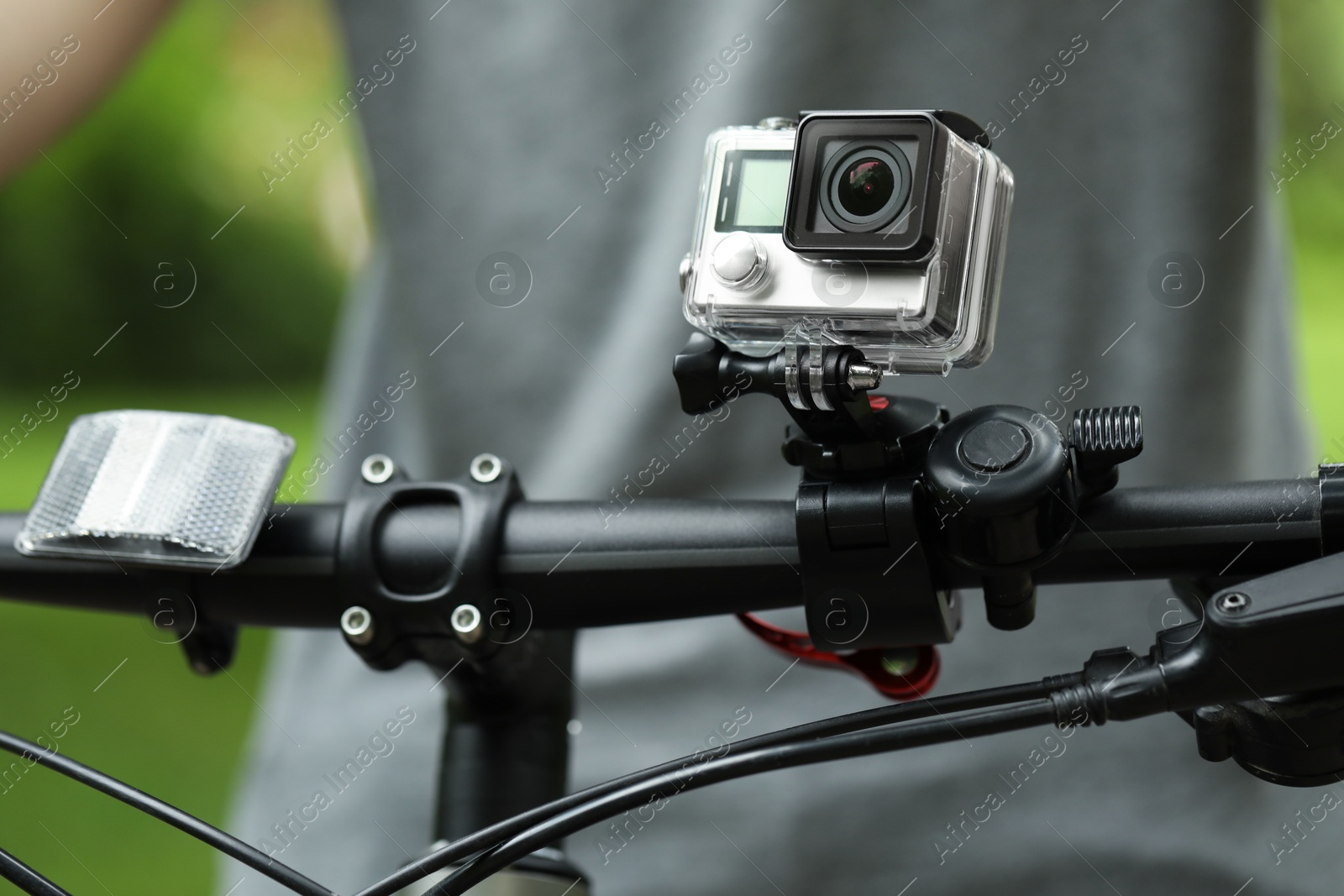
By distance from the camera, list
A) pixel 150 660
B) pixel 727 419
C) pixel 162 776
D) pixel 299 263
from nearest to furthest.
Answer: pixel 727 419
pixel 162 776
pixel 150 660
pixel 299 263

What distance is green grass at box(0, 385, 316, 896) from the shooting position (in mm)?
1748

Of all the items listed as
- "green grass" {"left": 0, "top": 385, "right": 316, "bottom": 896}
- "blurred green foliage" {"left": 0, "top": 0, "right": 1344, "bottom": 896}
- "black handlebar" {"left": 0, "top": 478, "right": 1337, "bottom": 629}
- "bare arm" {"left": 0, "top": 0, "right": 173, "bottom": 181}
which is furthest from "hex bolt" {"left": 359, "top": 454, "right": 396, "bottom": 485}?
"blurred green foliage" {"left": 0, "top": 0, "right": 1344, "bottom": 896}

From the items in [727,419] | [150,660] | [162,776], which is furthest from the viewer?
[150,660]

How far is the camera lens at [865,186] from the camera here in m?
0.35

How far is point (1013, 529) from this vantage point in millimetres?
358

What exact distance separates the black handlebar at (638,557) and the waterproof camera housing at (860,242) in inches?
3.3

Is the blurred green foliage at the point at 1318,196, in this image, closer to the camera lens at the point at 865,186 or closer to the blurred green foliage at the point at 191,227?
the camera lens at the point at 865,186

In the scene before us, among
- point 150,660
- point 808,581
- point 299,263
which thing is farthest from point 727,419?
point 299,263

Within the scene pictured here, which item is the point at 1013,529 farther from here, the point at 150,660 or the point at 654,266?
the point at 150,660

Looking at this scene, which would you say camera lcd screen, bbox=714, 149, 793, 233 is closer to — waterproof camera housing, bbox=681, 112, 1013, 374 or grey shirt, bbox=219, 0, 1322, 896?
waterproof camera housing, bbox=681, 112, 1013, 374

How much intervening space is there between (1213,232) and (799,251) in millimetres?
482

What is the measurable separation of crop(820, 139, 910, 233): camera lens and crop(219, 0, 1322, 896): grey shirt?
0.36 m

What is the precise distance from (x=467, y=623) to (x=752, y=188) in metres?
0.19

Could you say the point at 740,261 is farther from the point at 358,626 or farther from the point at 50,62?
the point at 50,62
